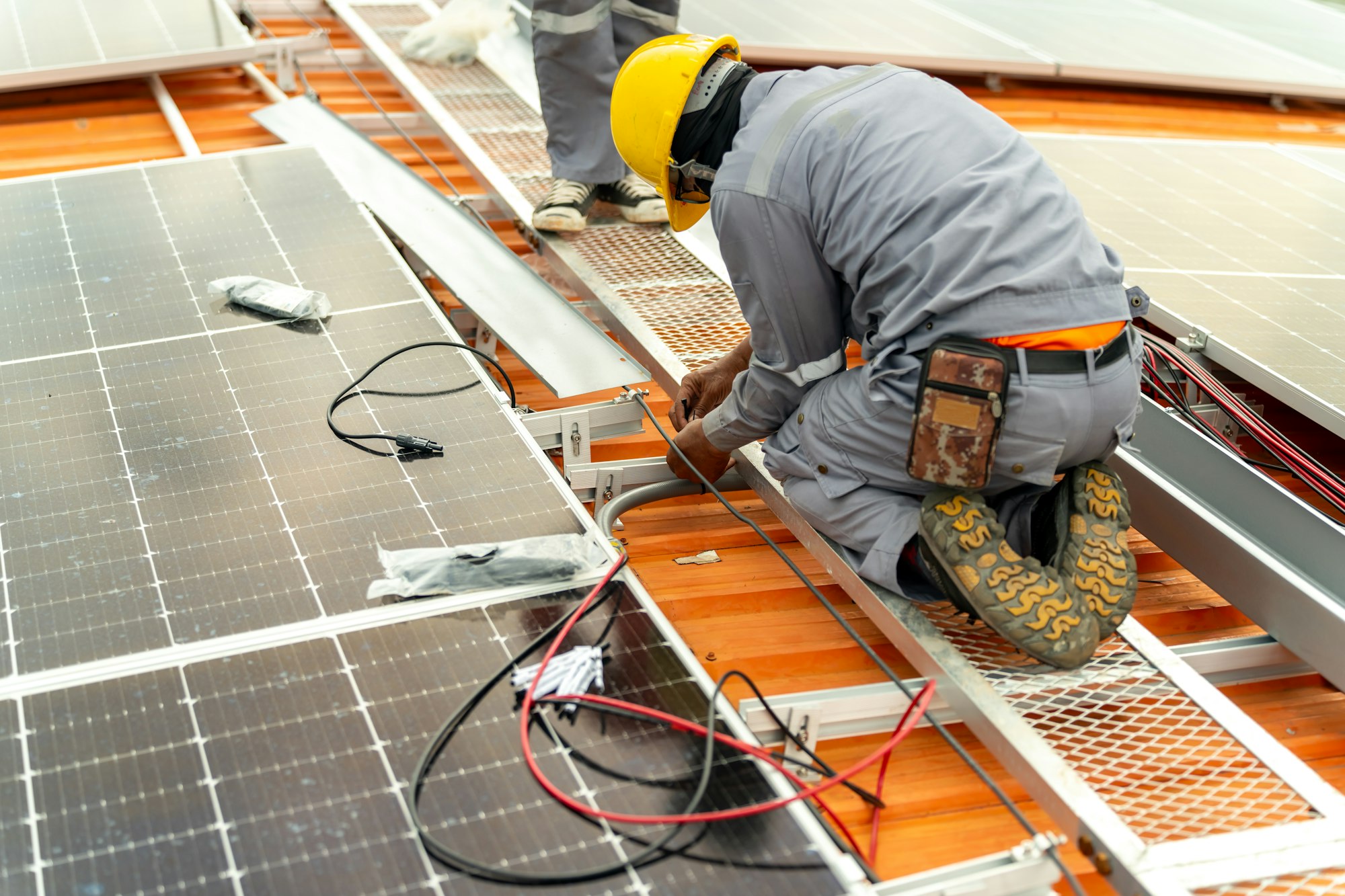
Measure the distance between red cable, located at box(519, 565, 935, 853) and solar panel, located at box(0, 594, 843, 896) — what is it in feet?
0.06

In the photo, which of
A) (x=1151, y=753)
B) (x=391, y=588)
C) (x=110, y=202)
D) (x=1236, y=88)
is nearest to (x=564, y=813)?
(x=391, y=588)

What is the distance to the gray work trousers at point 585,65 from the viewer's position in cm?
404

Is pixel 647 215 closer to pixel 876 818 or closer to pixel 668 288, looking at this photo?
pixel 668 288

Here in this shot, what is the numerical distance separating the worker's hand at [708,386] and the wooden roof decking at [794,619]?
0.95 ft

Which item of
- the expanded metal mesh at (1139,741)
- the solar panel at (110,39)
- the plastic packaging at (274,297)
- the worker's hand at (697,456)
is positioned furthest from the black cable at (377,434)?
the solar panel at (110,39)

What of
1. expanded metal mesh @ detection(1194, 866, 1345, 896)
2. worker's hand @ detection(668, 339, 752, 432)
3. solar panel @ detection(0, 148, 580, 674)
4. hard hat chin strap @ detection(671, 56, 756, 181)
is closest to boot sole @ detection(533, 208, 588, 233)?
solar panel @ detection(0, 148, 580, 674)

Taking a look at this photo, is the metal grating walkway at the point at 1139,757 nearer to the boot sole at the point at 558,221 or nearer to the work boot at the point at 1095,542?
the work boot at the point at 1095,542

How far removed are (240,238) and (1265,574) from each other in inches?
116

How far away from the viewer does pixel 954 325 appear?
241 centimetres

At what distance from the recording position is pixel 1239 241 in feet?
13.8

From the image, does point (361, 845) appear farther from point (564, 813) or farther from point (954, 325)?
point (954, 325)

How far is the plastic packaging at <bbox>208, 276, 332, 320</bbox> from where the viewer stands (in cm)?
320

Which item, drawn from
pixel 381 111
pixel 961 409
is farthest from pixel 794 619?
pixel 381 111

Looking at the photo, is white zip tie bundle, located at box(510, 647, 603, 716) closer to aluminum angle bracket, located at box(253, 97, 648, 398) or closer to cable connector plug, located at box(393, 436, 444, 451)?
cable connector plug, located at box(393, 436, 444, 451)
